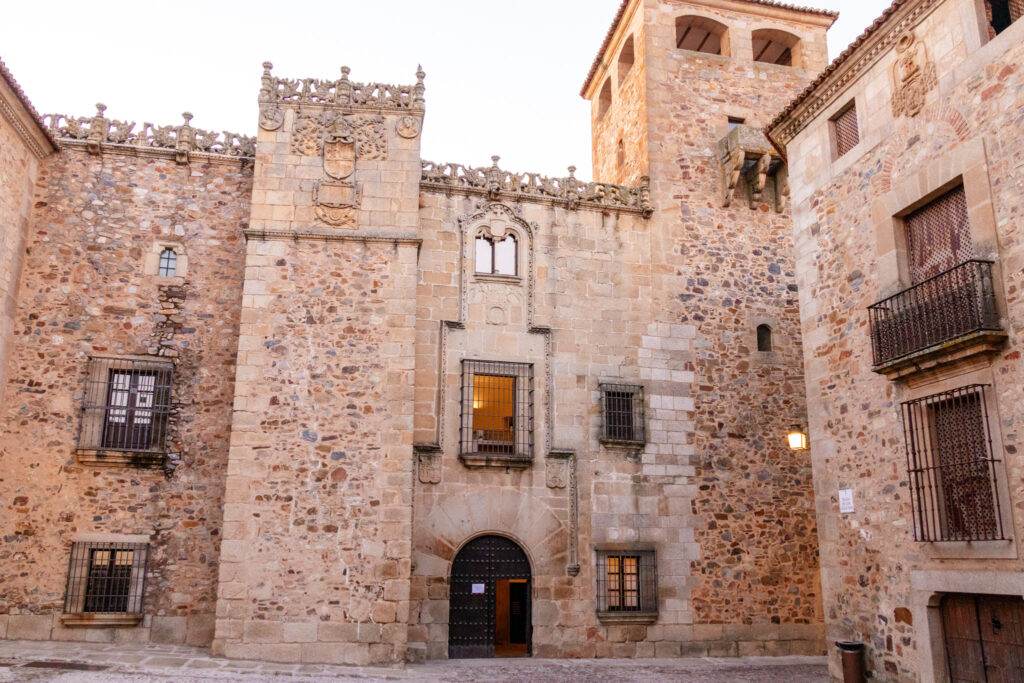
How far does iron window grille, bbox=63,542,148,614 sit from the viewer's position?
42.8 ft

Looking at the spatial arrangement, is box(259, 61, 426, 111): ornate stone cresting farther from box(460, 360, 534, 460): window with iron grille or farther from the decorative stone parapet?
box(460, 360, 534, 460): window with iron grille

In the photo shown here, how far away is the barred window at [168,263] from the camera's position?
14531mm

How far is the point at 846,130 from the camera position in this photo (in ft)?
40.0

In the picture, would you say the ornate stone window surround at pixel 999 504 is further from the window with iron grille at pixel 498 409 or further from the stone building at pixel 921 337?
the window with iron grille at pixel 498 409

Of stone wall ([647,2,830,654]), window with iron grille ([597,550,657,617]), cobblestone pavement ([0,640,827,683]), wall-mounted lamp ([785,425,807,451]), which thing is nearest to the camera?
cobblestone pavement ([0,640,827,683])

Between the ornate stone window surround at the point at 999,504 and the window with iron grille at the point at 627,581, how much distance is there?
19.2ft

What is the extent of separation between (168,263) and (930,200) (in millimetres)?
11613

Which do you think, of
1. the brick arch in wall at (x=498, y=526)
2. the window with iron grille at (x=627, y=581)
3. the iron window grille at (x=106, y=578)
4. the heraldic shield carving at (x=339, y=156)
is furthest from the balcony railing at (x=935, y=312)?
the iron window grille at (x=106, y=578)

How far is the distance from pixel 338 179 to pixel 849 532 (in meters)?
9.35

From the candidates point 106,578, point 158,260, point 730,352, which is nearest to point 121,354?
point 158,260

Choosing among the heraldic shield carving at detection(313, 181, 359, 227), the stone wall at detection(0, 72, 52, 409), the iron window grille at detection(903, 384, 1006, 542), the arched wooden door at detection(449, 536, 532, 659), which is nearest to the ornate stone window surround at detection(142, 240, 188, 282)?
the stone wall at detection(0, 72, 52, 409)

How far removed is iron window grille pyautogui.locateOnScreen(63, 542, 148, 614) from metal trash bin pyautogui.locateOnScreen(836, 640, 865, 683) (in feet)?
33.1

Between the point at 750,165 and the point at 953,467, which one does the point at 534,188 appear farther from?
the point at 953,467

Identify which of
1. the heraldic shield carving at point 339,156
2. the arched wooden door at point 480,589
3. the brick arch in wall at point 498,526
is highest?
the heraldic shield carving at point 339,156
